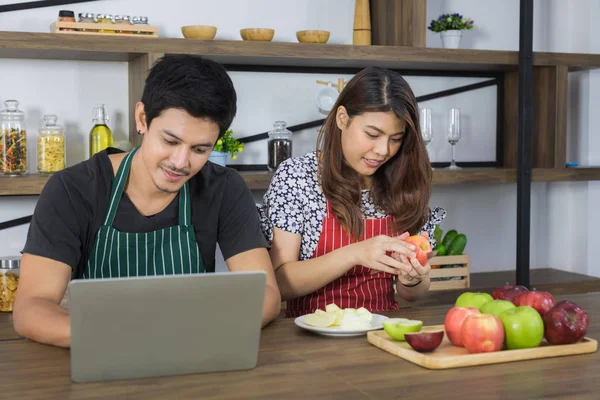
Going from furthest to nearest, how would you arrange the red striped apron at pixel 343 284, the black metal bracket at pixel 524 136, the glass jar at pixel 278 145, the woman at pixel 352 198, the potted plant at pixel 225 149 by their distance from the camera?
the black metal bracket at pixel 524 136, the glass jar at pixel 278 145, the potted plant at pixel 225 149, the red striped apron at pixel 343 284, the woman at pixel 352 198

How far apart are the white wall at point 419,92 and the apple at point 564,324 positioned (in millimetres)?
1967

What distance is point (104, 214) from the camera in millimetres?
1910

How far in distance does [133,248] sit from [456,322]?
0.80 m

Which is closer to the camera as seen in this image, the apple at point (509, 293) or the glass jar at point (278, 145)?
the apple at point (509, 293)

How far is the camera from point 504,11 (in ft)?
12.4

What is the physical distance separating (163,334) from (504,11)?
2.92 meters

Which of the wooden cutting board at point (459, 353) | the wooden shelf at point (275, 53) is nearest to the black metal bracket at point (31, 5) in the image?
the wooden shelf at point (275, 53)

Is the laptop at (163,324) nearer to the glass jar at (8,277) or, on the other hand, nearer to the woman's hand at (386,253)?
the woman's hand at (386,253)

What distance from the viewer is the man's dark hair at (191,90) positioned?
5.68ft

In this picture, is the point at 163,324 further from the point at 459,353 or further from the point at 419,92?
the point at 419,92

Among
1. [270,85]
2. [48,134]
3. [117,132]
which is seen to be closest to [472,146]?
[270,85]

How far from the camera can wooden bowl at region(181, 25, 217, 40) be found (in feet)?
9.80

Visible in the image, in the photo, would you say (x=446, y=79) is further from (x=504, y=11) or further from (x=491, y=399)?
(x=491, y=399)

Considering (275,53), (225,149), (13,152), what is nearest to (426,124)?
(275,53)
